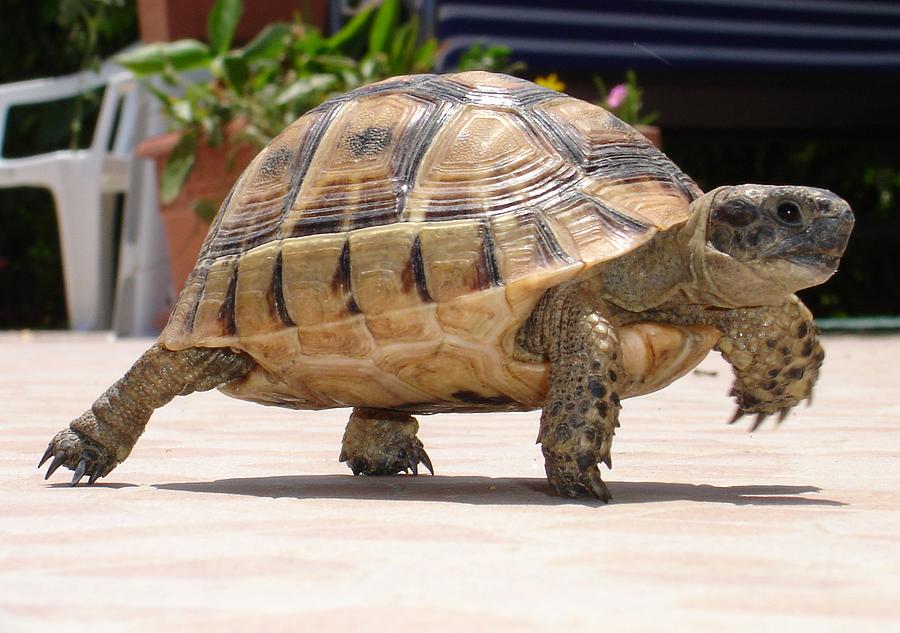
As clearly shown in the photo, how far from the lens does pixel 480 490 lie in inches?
128

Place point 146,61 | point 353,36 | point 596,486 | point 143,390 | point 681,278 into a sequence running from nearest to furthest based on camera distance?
point 596,486 → point 681,278 → point 143,390 → point 146,61 → point 353,36

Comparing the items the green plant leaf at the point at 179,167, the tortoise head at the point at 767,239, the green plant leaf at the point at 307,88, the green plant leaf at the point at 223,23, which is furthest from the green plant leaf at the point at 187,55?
the tortoise head at the point at 767,239

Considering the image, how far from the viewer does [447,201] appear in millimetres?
3262

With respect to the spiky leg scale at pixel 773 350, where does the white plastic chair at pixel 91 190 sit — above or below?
below

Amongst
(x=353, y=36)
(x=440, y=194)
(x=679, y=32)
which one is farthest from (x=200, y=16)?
(x=440, y=194)

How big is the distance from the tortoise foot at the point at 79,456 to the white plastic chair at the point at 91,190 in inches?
281

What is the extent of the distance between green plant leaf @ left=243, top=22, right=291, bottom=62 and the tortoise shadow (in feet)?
21.9

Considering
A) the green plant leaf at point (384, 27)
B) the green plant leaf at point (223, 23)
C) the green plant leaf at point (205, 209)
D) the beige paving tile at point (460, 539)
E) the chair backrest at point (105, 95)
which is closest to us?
the beige paving tile at point (460, 539)

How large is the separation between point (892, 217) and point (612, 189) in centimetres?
999

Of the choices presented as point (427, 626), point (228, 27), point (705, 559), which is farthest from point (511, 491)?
point (228, 27)

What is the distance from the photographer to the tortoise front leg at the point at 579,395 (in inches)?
118

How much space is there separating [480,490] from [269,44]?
7146 mm

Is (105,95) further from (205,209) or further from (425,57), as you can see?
(425,57)

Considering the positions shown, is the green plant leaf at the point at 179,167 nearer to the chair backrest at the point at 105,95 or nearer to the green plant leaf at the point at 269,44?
the green plant leaf at the point at 269,44
